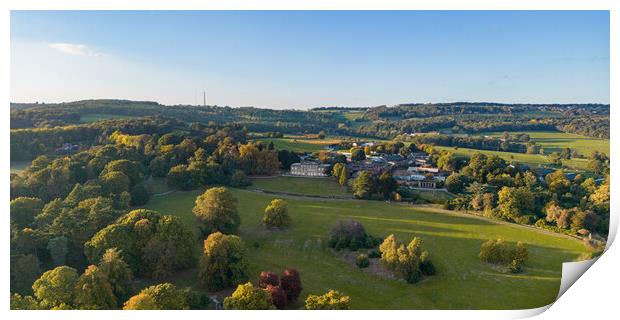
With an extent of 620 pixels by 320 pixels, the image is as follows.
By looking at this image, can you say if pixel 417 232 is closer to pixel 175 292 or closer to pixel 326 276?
pixel 326 276

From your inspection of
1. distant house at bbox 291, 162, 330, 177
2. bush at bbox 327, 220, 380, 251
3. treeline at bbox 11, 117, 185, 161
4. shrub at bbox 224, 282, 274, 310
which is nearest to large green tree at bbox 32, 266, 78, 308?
shrub at bbox 224, 282, 274, 310

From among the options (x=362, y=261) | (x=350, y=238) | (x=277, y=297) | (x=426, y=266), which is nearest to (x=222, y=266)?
(x=277, y=297)

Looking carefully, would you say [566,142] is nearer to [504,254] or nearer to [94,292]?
[504,254]

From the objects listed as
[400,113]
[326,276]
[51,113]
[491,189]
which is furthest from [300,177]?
[400,113]

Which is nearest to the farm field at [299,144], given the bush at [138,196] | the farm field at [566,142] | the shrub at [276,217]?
the bush at [138,196]

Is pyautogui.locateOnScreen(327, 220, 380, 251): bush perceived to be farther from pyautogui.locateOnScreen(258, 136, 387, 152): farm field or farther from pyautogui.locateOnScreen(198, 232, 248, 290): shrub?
pyautogui.locateOnScreen(258, 136, 387, 152): farm field
